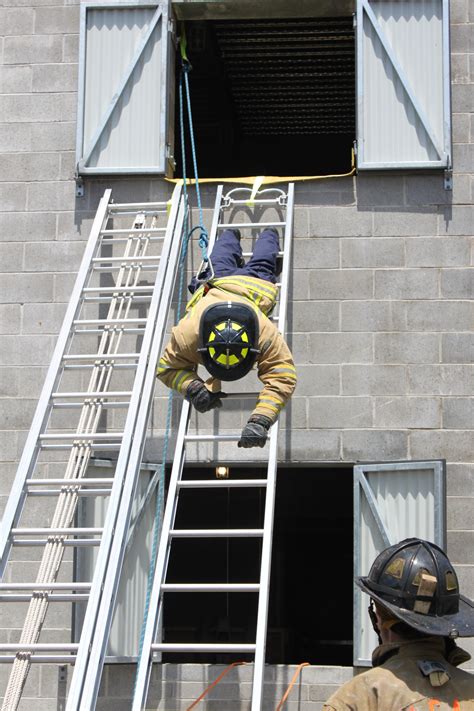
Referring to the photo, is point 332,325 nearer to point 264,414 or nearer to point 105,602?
point 264,414

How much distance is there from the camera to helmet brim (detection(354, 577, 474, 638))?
3637 mm

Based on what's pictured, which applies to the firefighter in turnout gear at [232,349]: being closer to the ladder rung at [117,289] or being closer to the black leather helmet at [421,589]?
the ladder rung at [117,289]

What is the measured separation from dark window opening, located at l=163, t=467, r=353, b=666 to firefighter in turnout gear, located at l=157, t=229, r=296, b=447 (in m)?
5.21

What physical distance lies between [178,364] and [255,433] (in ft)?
2.41

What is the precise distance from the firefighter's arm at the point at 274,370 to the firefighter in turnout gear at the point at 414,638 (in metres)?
2.73

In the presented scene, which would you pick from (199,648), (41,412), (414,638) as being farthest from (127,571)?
(414,638)

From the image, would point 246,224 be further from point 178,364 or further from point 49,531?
point 49,531

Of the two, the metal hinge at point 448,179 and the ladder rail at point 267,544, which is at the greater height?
the metal hinge at point 448,179

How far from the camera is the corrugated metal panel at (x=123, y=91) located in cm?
886

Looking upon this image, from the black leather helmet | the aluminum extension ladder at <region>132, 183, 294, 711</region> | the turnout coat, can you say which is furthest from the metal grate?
the black leather helmet

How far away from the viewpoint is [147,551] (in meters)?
8.20

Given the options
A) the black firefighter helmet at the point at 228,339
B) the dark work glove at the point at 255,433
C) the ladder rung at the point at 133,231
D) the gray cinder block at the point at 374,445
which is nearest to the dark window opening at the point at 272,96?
the ladder rung at the point at 133,231

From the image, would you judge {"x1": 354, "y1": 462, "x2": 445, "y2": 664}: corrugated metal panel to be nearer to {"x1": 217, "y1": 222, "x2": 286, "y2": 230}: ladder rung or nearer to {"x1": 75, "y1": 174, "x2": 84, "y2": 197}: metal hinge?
{"x1": 217, "y1": 222, "x2": 286, "y2": 230}: ladder rung

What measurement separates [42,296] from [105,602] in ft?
11.3
